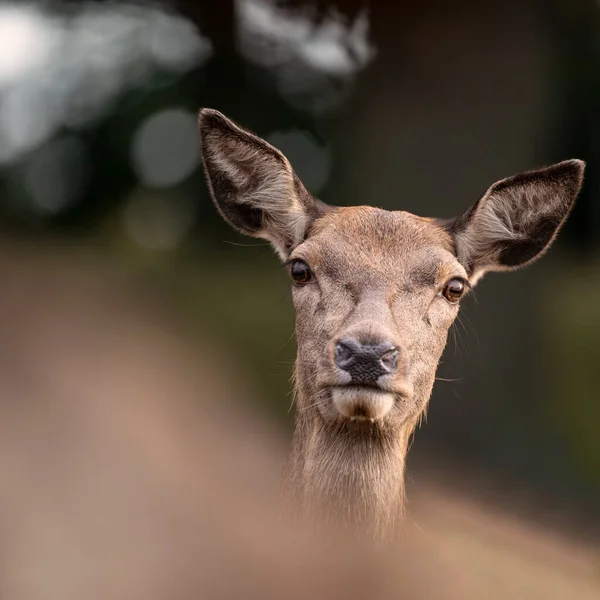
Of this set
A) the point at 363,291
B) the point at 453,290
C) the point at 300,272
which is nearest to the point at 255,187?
the point at 300,272

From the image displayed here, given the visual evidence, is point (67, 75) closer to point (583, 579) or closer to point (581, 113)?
point (581, 113)

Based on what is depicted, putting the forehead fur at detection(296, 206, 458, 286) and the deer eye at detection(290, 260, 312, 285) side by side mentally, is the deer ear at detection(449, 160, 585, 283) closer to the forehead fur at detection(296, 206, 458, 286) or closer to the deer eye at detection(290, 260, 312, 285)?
the forehead fur at detection(296, 206, 458, 286)

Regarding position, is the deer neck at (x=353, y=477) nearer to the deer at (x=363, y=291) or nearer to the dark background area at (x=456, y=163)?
the deer at (x=363, y=291)

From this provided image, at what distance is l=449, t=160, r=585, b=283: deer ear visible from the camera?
5.43m

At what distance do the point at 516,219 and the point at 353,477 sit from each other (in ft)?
6.57

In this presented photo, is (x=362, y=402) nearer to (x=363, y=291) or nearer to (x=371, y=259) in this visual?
(x=363, y=291)

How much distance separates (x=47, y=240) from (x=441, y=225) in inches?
146

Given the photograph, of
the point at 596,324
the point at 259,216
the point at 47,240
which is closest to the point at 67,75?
the point at 596,324

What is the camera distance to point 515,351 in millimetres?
12367

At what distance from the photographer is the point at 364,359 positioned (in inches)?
171

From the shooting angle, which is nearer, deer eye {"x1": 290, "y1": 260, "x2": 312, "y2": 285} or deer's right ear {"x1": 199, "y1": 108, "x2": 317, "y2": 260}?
deer eye {"x1": 290, "y1": 260, "x2": 312, "y2": 285}

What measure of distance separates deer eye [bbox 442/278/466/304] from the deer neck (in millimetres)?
837

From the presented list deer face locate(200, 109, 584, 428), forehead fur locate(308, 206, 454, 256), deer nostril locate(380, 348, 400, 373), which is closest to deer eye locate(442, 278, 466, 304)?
deer face locate(200, 109, 584, 428)

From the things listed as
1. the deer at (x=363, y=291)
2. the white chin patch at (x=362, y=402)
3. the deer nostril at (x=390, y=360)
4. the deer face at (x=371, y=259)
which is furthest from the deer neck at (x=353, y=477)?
the deer nostril at (x=390, y=360)
